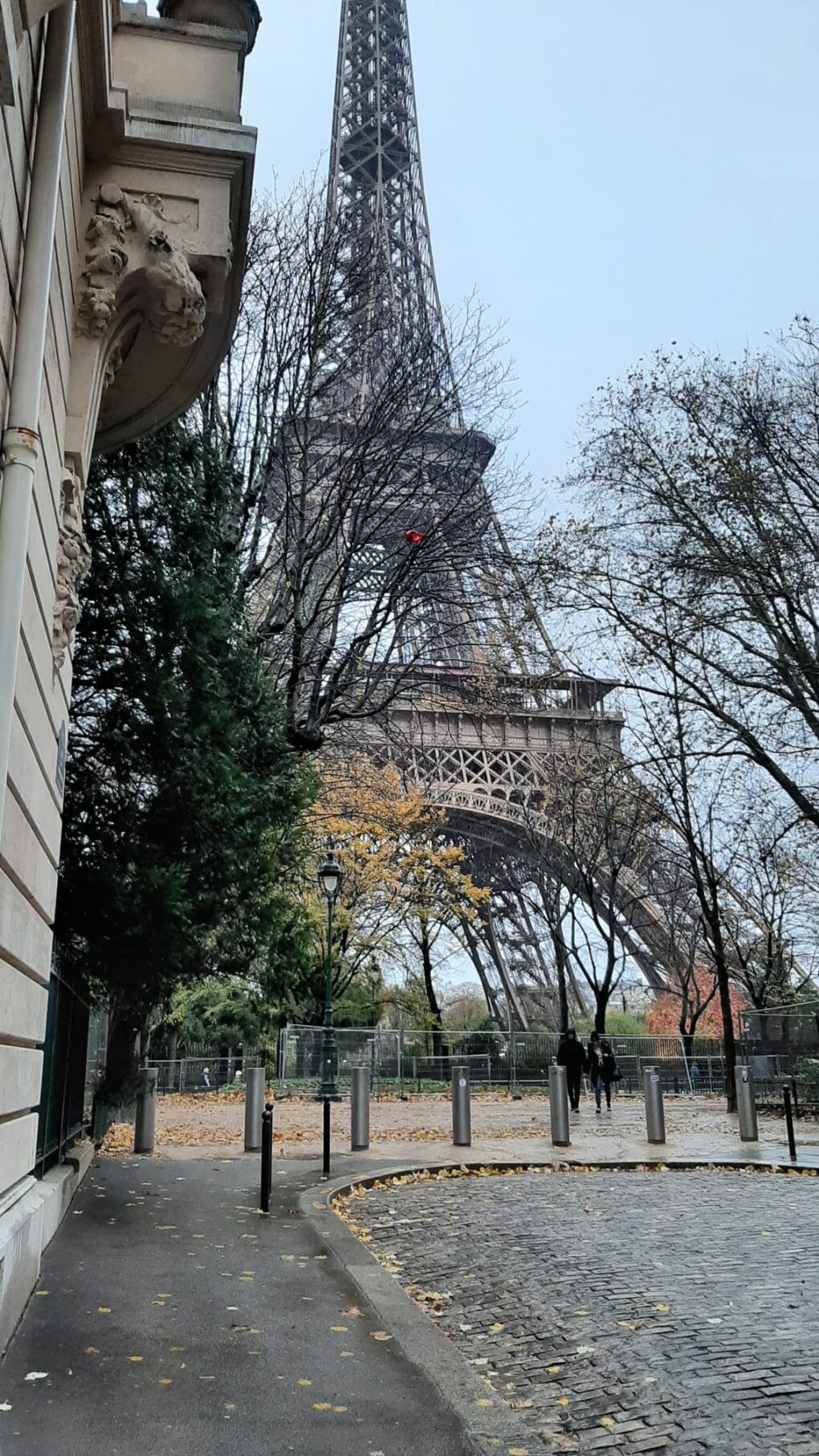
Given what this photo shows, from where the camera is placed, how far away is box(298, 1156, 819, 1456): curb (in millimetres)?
4546

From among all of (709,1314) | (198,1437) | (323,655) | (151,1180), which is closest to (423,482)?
(323,655)

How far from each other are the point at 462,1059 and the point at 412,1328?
79.2ft

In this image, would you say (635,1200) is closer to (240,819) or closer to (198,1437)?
(240,819)

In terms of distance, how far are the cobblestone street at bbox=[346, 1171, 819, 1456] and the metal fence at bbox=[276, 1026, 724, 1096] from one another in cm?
1544

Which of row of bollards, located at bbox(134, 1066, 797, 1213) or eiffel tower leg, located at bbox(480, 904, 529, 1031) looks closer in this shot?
row of bollards, located at bbox(134, 1066, 797, 1213)

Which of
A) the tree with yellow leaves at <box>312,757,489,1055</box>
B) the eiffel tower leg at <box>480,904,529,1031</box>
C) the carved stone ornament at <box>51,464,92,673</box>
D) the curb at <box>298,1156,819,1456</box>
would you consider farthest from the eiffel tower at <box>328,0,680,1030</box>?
the carved stone ornament at <box>51,464,92,673</box>

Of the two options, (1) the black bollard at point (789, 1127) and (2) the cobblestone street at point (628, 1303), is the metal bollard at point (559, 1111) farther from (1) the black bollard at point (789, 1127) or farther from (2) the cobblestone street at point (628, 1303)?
(2) the cobblestone street at point (628, 1303)

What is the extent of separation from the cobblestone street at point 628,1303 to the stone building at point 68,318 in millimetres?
2527

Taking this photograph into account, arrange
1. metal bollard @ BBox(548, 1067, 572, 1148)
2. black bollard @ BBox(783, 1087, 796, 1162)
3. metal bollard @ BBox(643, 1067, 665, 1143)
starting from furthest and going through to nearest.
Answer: metal bollard @ BBox(643, 1067, 665, 1143) < metal bollard @ BBox(548, 1067, 572, 1148) < black bollard @ BBox(783, 1087, 796, 1162)

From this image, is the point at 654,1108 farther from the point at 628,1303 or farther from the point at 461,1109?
the point at 628,1303

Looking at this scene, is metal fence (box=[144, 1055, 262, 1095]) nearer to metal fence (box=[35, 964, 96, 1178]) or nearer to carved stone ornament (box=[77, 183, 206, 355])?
metal fence (box=[35, 964, 96, 1178])

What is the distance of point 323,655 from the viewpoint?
52.9 feet

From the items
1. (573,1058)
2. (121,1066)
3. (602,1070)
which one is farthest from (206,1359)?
(602,1070)

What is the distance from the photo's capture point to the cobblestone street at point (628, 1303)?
474cm
